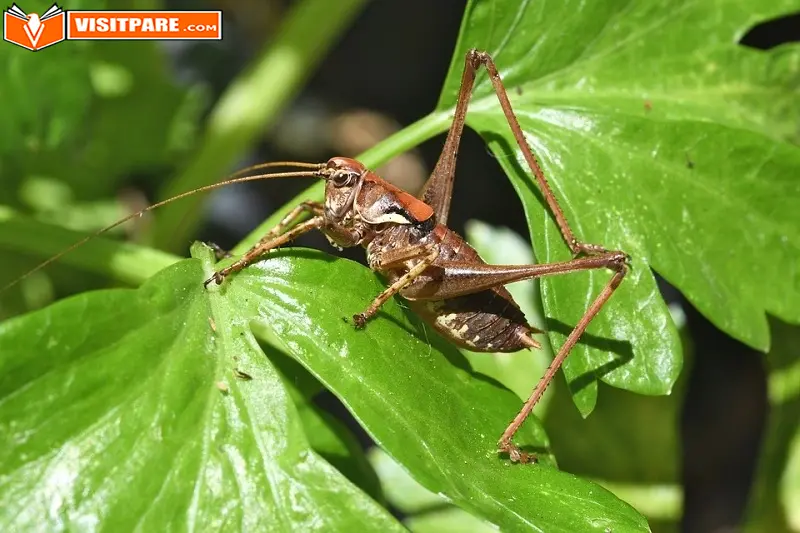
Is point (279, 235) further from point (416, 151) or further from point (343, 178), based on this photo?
point (416, 151)

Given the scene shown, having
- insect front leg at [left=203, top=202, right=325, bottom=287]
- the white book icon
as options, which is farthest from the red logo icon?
insect front leg at [left=203, top=202, right=325, bottom=287]

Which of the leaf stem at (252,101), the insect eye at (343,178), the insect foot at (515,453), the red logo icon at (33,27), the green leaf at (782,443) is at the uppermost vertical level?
the red logo icon at (33,27)

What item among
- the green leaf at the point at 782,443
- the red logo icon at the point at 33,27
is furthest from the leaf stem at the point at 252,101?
the green leaf at the point at 782,443

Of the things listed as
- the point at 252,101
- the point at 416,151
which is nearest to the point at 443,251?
the point at 252,101

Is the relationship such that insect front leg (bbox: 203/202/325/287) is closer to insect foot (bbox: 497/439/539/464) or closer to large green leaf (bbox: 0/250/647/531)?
large green leaf (bbox: 0/250/647/531)

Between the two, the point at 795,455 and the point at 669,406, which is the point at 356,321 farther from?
the point at 795,455

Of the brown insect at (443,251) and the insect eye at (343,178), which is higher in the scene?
the insect eye at (343,178)

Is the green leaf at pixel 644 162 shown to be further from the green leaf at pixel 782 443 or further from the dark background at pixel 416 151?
the dark background at pixel 416 151
